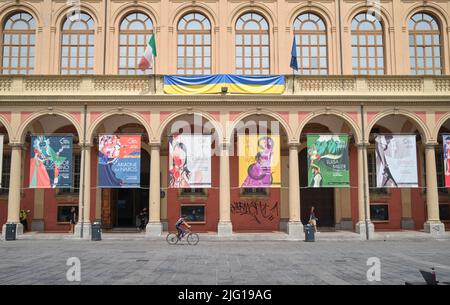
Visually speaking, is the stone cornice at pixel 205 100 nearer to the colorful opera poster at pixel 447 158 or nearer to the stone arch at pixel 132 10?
the colorful opera poster at pixel 447 158

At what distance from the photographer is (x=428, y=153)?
23281 mm

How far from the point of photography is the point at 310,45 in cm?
2583

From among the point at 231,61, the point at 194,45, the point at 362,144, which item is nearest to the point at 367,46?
the point at 362,144

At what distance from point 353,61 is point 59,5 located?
1766 cm

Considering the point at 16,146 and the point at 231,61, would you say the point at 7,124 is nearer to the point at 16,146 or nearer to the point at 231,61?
the point at 16,146

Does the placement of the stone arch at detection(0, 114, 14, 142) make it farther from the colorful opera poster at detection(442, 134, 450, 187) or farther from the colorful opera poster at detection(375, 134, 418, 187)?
Answer: the colorful opera poster at detection(442, 134, 450, 187)

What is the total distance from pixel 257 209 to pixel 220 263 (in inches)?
496

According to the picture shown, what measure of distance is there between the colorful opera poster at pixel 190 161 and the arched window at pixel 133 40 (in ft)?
Answer: 18.3

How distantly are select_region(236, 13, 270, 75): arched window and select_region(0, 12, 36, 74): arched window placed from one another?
39.9 feet

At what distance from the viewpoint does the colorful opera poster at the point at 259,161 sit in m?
22.7

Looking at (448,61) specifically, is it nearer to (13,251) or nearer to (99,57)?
(99,57)

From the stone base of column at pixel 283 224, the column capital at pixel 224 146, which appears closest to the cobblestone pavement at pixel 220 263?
the column capital at pixel 224 146

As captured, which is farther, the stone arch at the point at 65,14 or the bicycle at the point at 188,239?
the stone arch at the point at 65,14

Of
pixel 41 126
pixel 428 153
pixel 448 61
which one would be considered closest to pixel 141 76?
pixel 41 126
